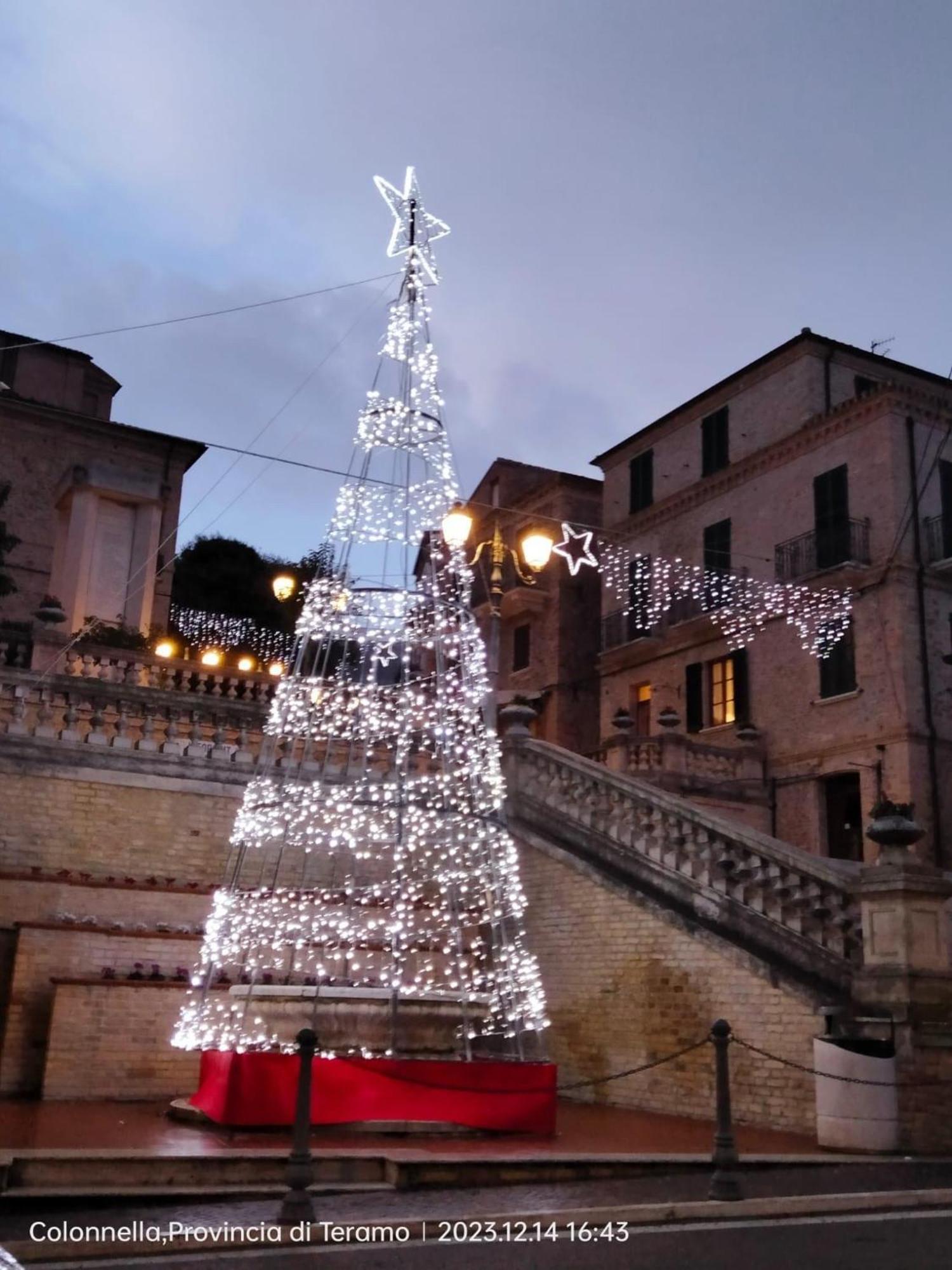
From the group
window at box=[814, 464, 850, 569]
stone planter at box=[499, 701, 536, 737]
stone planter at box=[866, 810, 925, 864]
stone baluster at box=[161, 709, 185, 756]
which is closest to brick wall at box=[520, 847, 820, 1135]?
stone planter at box=[866, 810, 925, 864]

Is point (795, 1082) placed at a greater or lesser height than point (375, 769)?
lesser

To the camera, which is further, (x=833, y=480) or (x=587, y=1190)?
(x=833, y=480)

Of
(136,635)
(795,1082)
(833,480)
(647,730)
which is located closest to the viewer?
(795,1082)

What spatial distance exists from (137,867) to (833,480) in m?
16.7

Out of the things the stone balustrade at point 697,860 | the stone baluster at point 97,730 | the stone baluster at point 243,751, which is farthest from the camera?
the stone baluster at point 243,751

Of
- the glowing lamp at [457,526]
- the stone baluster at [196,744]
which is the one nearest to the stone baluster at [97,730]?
the stone baluster at [196,744]

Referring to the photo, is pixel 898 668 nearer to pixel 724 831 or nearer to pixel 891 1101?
pixel 724 831

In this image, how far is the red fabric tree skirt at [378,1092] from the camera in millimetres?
8977

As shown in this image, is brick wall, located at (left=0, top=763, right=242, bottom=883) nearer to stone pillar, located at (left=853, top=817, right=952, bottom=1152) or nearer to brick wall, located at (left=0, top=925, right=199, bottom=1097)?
brick wall, located at (left=0, top=925, right=199, bottom=1097)

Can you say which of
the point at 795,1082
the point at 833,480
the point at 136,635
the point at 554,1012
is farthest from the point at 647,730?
the point at 795,1082

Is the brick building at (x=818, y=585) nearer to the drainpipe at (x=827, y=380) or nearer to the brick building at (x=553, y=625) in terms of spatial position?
the drainpipe at (x=827, y=380)

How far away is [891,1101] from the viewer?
9758 mm

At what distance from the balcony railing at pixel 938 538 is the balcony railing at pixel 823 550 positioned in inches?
46.6

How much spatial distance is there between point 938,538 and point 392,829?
14.8 meters
